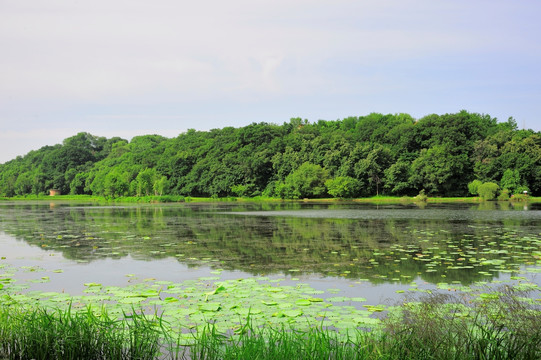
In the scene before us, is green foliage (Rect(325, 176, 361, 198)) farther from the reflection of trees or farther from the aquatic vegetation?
the aquatic vegetation

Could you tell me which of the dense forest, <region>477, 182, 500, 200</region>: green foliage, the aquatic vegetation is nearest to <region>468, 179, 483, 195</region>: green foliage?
the dense forest

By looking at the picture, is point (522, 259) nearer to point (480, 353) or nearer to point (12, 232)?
point (480, 353)

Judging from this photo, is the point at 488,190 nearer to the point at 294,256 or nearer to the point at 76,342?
the point at 294,256

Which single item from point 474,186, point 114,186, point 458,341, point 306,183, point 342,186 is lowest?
point 458,341

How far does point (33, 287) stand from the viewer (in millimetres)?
9016

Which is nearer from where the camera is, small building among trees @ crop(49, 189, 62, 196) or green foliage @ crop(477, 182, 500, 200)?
green foliage @ crop(477, 182, 500, 200)

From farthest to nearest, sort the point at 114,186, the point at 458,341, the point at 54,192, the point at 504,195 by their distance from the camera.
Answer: the point at 54,192 → the point at 114,186 → the point at 504,195 → the point at 458,341

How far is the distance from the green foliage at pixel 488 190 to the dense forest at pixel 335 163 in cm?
20

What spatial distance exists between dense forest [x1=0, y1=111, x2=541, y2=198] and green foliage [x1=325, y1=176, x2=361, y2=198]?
0.15 metres

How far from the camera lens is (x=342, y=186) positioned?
67125 mm

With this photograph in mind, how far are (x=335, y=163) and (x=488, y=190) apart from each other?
935 inches

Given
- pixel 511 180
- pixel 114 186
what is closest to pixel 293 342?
pixel 511 180

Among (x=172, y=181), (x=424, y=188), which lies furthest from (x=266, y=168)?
(x=424, y=188)

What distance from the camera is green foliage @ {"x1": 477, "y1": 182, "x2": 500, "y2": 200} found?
6012 centimetres
